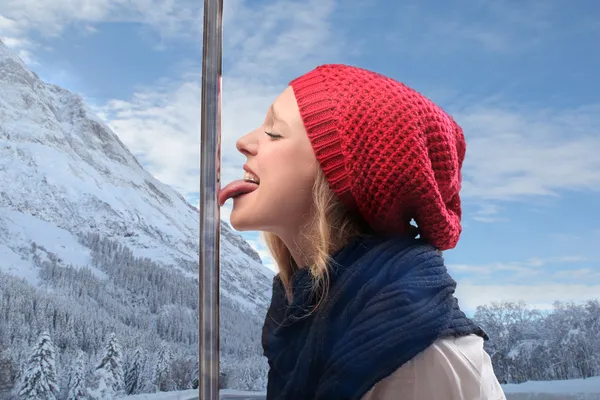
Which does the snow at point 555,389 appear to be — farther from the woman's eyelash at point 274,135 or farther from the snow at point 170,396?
the woman's eyelash at point 274,135

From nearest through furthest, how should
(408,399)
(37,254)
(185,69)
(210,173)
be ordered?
(408,399) → (210,173) → (37,254) → (185,69)

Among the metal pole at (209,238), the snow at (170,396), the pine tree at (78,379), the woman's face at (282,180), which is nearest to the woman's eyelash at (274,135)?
the woman's face at (282,180)

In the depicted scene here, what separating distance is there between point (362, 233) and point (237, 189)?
0.63 feet

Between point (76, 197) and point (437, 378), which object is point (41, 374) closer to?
point (76, 197)

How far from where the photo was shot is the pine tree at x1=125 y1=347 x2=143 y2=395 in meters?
1.96

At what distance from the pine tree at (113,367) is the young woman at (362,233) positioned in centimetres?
126

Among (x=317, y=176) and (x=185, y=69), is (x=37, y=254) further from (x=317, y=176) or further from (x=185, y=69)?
(x=317, y=176)

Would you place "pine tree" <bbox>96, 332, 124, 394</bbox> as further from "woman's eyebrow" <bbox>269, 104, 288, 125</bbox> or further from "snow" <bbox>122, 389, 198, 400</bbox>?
"woman's eyebrow" <bbox>269, 104, 288, 125</bbox>

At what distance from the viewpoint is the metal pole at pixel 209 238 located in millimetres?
1079

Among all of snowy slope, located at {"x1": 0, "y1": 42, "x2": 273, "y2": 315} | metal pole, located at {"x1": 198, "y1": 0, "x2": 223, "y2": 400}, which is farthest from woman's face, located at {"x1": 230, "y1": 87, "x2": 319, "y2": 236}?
snowy slope, located at {"x1": 0, "y1": 42, "x2": 273, "y2": 315}

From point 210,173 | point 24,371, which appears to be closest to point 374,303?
point 210,173

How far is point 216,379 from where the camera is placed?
1.10 m

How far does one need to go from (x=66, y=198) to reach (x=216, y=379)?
1207 millimetres

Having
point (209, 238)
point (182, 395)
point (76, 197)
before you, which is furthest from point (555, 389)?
point (76, 197)
